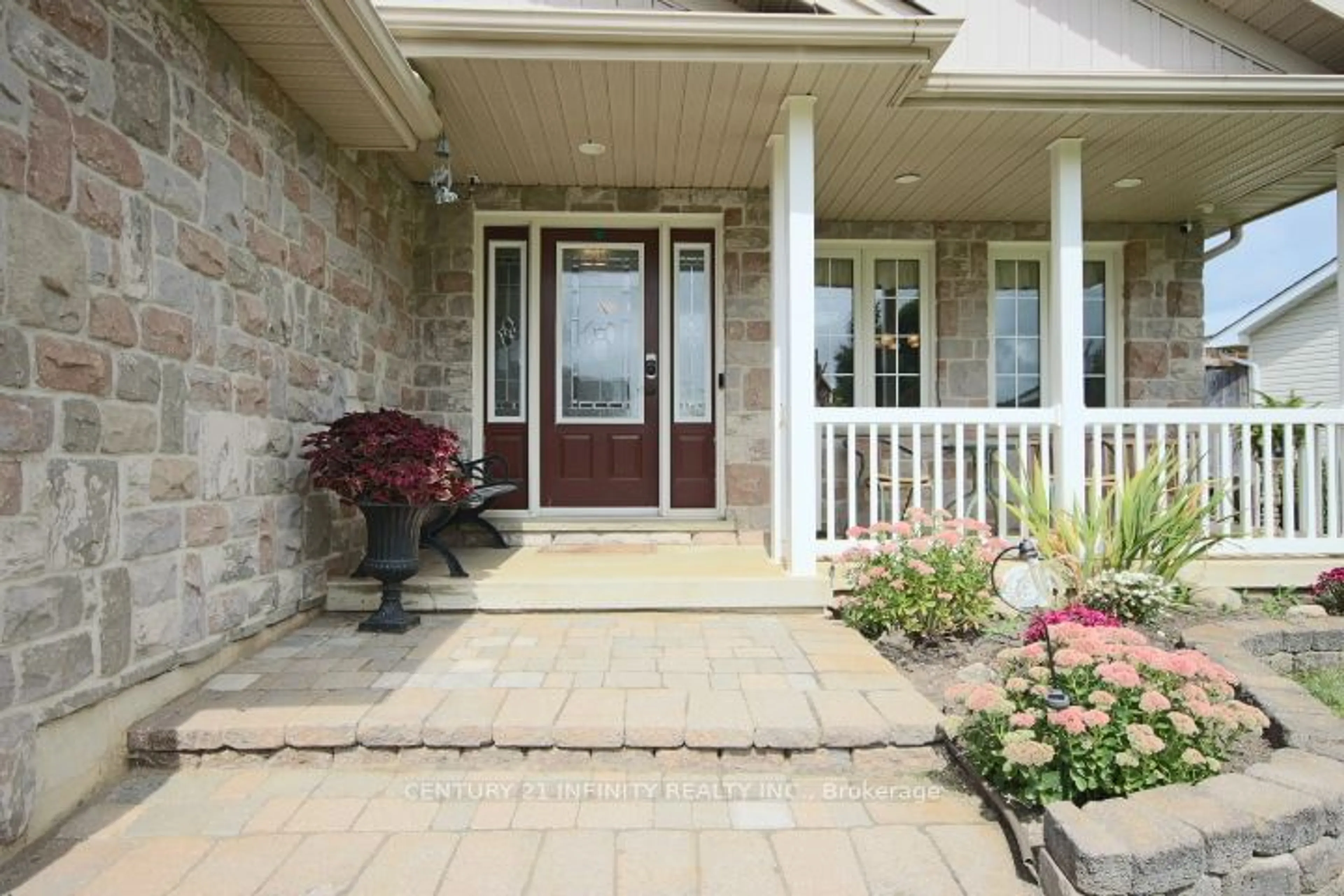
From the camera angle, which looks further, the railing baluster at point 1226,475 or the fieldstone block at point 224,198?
the railing baluster at point 1226,475

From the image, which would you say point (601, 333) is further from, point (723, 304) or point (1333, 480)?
point (1333, 480)

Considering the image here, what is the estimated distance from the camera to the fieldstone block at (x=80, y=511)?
7.00 feet

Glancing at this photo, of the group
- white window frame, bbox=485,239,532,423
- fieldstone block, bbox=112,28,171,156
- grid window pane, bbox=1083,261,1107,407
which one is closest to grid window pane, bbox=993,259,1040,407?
grid window pane, bbox=1083,261,1107,407

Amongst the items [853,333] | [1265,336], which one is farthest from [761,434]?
[1265,336]

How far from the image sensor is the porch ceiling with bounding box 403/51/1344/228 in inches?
147

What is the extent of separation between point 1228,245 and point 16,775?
7279 mm

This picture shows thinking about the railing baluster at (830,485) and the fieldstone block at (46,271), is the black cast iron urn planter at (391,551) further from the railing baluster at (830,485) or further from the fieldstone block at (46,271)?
the railing baluster at (830,485)

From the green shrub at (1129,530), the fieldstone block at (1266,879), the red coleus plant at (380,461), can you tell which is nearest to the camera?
the fieldstone block at (1266,879)

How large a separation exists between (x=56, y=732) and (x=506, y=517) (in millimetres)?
3175

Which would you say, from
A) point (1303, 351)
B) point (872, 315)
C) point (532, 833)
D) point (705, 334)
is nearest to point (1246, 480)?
point (872, 315)

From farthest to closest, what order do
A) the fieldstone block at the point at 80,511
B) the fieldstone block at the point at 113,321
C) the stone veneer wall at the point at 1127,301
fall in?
the stone veneer wall at the point at 1127,301 < the fieldstone block at the point at 113,321 < the fieldstone block at the point at 80,511

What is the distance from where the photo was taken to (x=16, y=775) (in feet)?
6.40

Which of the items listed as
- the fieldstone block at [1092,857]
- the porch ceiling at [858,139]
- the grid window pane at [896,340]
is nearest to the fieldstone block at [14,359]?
the porch ceiling at [858,139]

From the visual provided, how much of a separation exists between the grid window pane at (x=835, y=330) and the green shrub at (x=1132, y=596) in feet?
8.90
